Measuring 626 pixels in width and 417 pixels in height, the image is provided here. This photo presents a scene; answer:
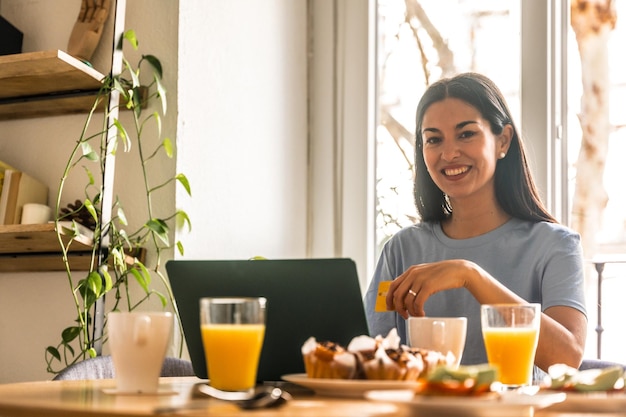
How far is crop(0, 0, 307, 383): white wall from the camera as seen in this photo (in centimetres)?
245

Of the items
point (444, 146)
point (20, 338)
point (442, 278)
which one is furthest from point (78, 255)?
point (442, 278)

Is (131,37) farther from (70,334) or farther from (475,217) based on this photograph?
(475,217)

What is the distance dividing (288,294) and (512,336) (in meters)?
0.32

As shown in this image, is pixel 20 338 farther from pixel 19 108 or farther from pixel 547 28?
pixel 547 28

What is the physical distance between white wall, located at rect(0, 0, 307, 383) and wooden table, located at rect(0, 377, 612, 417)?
51.3 inches

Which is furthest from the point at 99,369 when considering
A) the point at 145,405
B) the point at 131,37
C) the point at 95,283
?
the point at 131,37

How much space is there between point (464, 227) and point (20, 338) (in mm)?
1287

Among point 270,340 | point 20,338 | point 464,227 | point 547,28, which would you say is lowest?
point 20,338

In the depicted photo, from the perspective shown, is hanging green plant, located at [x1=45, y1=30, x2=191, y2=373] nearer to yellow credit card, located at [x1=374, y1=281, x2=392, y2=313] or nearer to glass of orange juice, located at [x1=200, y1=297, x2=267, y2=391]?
yellow credit card, located at [x1=374, y1=281, x2=392, y2=313]

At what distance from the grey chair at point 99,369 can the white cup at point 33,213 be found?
697 mm

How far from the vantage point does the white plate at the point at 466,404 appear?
2.83 feet

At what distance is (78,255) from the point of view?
2.34 m

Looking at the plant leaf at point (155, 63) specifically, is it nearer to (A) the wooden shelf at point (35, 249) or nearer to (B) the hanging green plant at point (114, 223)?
(B) the hanging green plant at point (114, 223)

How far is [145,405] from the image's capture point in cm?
97
